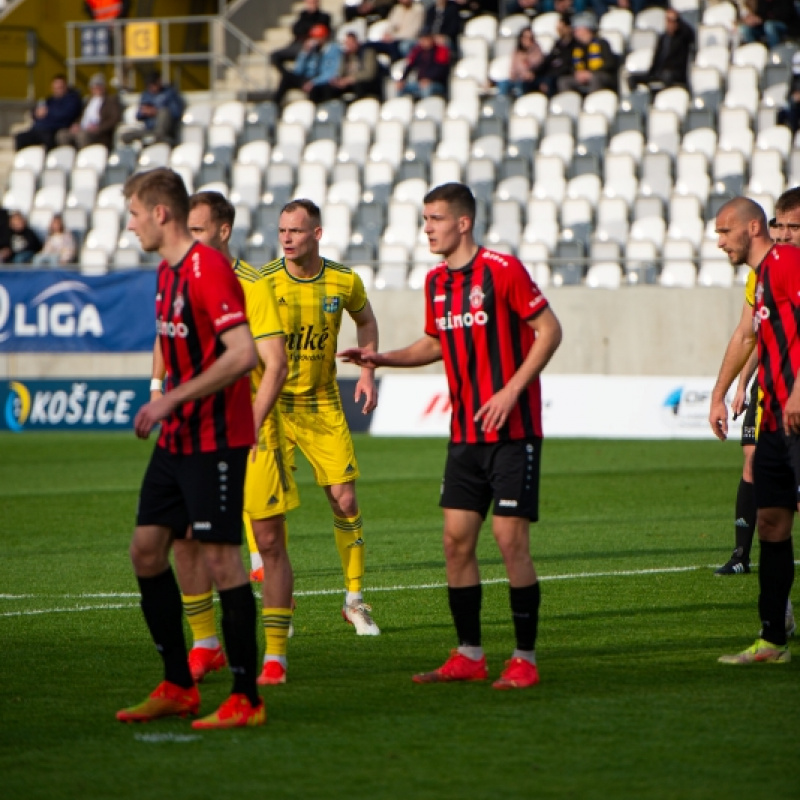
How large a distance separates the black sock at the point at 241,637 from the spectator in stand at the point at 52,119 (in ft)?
78.8

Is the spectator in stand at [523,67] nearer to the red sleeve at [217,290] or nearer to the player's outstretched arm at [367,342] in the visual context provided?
the player's outstretched arm at [367,342]

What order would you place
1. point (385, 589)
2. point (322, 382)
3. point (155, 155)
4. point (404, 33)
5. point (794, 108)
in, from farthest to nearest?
point (404, 33)
point (155, 155)
point (794, 108)
point (385, 589)
point (322, 382)

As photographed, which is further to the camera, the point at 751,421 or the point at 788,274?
the point at 751,421

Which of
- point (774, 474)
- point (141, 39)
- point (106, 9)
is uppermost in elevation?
point (106, 9)

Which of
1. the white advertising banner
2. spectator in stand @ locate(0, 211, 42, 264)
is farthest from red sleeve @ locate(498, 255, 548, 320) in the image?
spectator in stand @ locate(0, 211, 42, 264)

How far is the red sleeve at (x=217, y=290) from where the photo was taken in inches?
210

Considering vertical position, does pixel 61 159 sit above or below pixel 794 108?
below

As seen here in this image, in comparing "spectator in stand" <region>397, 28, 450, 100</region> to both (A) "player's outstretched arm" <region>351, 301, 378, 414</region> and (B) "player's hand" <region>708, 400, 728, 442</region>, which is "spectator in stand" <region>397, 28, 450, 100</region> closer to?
(A) "player's outstretched arm" <region>351, 301, 378, 414</region>

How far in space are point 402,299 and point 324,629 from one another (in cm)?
1405

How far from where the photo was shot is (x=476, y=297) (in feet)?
20.7

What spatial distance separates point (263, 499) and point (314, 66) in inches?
847

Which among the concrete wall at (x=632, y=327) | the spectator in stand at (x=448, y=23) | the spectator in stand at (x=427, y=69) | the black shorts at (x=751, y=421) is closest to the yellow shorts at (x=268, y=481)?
the black shorts at (x=751, y=421)

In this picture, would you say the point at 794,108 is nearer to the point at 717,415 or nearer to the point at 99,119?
the point at 99,119

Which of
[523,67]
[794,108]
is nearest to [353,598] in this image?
[794,108]
